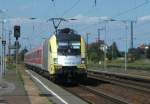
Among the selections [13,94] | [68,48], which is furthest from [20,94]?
[68,48]

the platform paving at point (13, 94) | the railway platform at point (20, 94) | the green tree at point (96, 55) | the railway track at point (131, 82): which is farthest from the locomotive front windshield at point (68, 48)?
the green tree at point (96, 55)

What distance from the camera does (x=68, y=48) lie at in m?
33.8

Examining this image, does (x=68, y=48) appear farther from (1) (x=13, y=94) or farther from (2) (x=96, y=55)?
(2) (x=96, y=55)

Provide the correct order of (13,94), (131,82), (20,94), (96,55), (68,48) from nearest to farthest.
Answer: (13,94)
(20,94)
(68,48)
(131,82)
(96,55)

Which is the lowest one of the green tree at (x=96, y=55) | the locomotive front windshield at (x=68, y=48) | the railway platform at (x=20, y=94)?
the railway platform at (x=20, y=94)

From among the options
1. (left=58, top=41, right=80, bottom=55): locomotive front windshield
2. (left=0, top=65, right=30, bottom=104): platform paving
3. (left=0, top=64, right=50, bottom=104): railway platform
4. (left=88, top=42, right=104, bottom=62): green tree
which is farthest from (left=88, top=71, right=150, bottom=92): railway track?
(left=88, top=42, right=104, bottom=62): green tree

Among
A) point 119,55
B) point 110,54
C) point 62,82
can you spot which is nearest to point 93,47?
point 110,54

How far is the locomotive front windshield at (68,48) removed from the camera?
33.7 meters

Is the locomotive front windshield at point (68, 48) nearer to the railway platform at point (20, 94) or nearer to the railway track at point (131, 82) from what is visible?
the railway platform at point (20, 94)

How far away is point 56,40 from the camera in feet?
112

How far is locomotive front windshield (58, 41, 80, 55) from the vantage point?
3369 centimetres

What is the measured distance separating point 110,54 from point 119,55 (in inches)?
770

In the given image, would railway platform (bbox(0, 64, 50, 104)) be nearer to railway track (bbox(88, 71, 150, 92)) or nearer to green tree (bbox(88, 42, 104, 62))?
railway track (bbox(88, 71, 150, 92))

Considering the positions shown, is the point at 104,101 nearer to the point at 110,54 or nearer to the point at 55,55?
the point at 55,55
